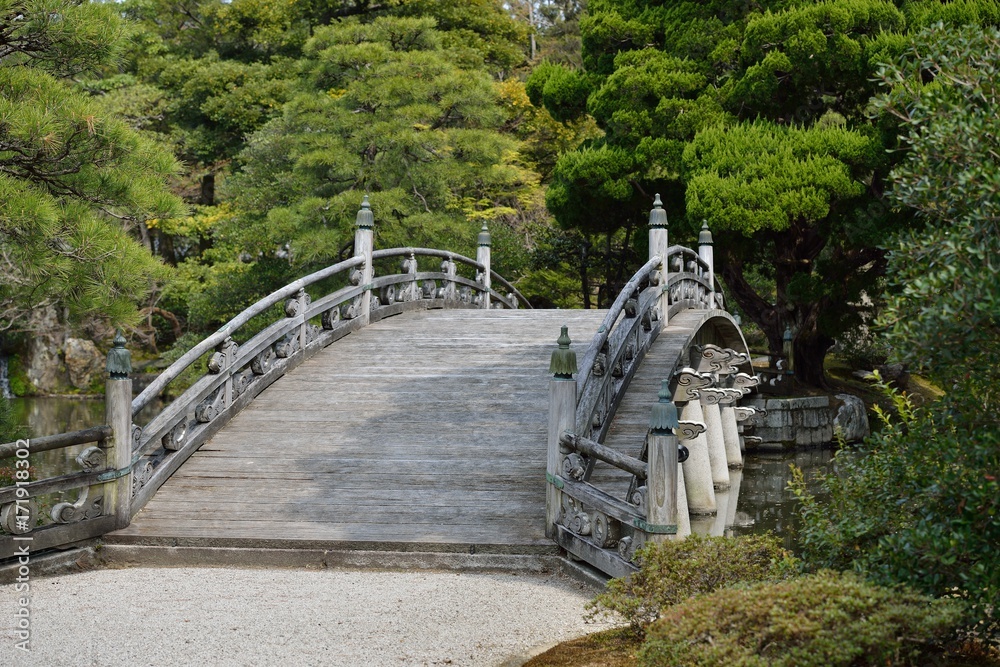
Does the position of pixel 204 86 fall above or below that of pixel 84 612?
above

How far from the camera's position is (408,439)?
31.4ft

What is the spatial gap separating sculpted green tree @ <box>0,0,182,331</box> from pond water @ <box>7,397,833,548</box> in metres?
4.29

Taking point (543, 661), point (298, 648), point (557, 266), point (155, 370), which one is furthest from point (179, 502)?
point (155, 370)

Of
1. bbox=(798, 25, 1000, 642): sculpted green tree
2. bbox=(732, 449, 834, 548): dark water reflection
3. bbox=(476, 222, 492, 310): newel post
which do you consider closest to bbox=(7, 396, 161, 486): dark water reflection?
bbox=(476, 222, 492, 310): newel post

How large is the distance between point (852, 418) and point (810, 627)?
1698cm

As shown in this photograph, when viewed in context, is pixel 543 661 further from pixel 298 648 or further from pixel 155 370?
pixel 155 370

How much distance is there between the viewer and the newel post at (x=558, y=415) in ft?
26.0

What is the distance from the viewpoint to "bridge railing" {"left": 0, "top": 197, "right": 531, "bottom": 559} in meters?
7.45

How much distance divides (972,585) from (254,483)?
601cm

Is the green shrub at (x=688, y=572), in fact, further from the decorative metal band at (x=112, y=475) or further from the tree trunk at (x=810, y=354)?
the tree trunk at (x=810, y=354)

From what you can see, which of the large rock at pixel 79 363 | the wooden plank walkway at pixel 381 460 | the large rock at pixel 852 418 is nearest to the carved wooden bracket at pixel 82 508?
the wooden plank walkway at pixel 381 460

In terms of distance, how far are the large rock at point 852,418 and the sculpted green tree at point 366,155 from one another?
296 inches

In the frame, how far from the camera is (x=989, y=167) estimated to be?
4477mm

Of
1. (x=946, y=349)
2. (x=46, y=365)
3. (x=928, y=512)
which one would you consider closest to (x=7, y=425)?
(x=928, y=512)
